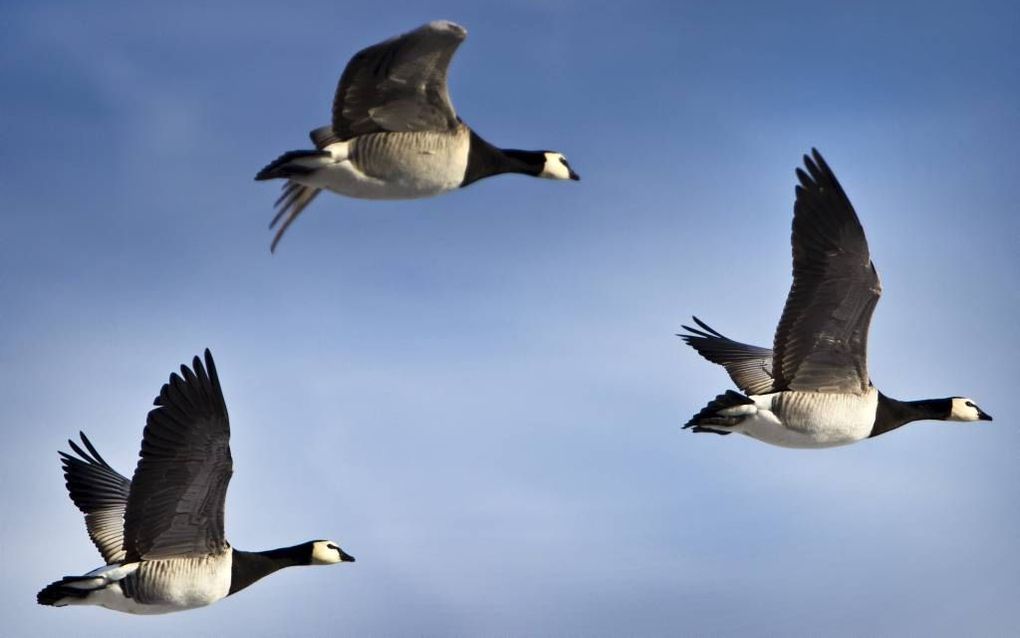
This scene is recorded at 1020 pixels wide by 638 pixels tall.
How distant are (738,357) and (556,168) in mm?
3393

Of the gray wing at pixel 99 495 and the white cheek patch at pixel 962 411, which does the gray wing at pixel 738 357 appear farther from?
the gray wing at pixel 99 495

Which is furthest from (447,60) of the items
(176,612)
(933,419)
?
(933,419)

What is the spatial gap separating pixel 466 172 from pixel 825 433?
3.75m

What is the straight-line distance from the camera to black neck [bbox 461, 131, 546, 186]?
12086 mm

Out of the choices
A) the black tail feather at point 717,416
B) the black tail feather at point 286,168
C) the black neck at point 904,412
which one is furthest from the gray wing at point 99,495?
the black neck at point 904,412

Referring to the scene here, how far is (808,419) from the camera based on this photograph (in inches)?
507

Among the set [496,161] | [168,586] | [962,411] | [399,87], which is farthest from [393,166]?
[962,411]

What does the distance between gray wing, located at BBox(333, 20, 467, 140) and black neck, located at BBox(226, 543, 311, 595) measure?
362 centimetres

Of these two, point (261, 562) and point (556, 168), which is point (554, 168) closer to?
point (556, 168)

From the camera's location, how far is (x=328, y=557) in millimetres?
13656

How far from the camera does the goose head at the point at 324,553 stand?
13.6 meters

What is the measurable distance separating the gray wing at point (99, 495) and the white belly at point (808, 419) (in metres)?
5.62

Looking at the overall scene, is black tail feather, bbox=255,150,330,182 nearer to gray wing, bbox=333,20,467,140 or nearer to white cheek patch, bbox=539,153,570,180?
gray wing, bbox=333,20,467,140

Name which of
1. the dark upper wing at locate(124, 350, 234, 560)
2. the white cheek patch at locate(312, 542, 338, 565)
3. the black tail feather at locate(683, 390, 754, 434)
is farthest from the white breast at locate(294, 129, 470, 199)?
the white cheek patch at locate(312, 542, 338, 565)
